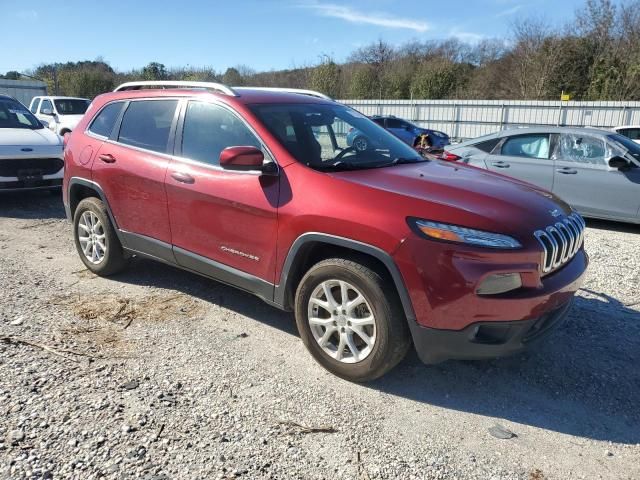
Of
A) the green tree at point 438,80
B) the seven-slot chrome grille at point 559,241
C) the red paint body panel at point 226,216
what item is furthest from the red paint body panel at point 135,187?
the green tree at point 438,80

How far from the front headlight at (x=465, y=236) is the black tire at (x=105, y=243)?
314 centimetres

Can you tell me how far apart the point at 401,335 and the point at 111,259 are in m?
3.10

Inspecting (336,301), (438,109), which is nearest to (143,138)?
(336,301)

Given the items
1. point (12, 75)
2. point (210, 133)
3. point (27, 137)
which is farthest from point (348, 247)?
point (12, 75)

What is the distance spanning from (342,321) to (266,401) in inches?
25.9

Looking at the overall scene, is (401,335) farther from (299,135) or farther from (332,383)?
(299,135)

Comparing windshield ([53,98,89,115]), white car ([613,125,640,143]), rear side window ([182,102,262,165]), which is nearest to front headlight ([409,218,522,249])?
rear side window ([182,102,262,165])

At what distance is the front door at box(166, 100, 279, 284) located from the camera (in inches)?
138

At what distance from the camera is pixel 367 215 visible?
117 inches

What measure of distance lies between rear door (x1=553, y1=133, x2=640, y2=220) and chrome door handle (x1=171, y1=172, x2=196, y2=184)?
5.83 m

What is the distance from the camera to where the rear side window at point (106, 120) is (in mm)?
4816

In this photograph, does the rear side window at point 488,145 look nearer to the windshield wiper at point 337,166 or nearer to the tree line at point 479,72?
the windshield wiper at point 337,166

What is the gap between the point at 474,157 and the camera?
837 cm

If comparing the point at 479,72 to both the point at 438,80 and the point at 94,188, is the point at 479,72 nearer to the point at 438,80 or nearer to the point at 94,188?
the point at 438,80
